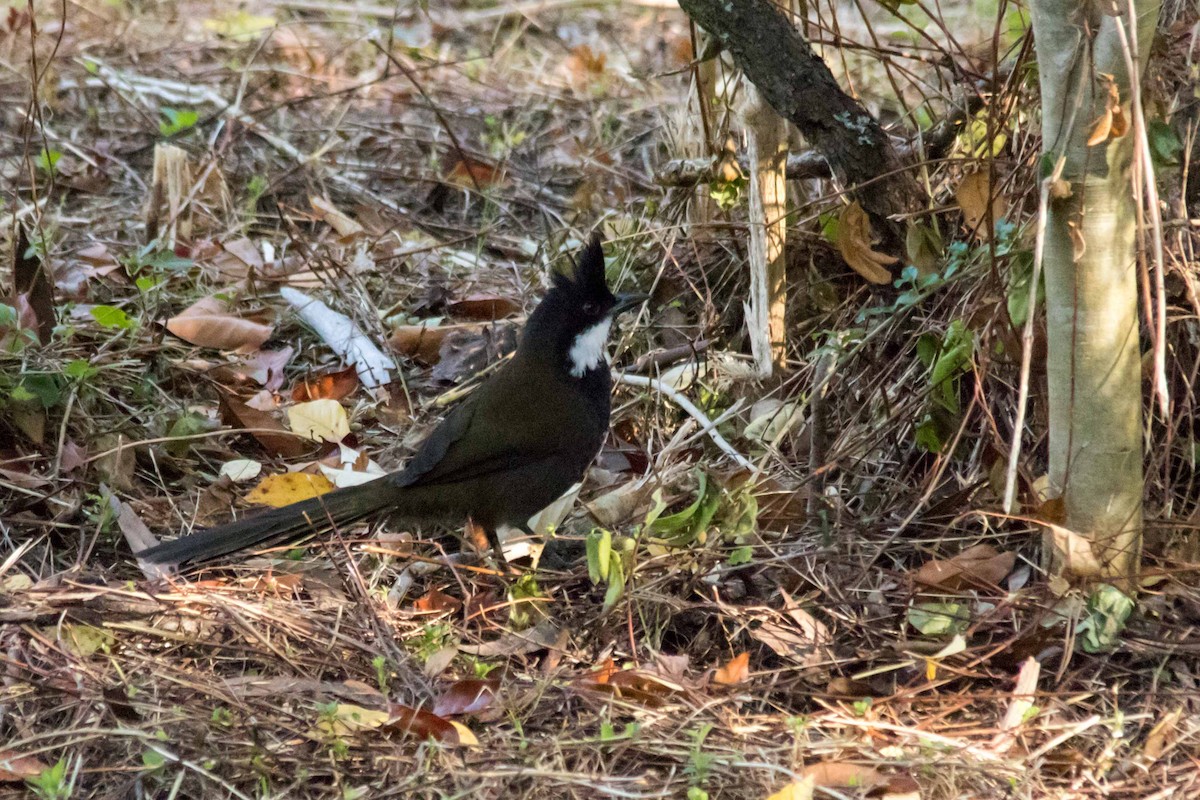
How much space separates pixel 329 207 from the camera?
575 centimetres

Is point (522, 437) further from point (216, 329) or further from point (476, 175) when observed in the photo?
point (476, 175)

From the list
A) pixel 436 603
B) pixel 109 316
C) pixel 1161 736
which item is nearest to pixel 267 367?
pixel 109 316

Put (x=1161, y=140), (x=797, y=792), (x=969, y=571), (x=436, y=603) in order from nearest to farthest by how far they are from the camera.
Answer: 1. (x=797, y=792)
2. (x=1161, y=140)
3. (x=969, y=571)
4. (x=436, y=603)

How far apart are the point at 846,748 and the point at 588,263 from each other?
1851 mm

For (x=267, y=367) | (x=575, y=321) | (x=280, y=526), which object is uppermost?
(x=575, y=321)

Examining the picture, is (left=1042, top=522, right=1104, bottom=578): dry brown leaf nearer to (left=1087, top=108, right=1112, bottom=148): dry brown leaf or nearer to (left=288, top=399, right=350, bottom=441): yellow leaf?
(left=1087, top=108, right=1112, bottom=148): dry brown leaf

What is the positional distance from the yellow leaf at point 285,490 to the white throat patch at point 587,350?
88cm

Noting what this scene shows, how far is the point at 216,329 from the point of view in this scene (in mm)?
4629

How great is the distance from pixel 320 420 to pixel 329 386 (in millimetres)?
351

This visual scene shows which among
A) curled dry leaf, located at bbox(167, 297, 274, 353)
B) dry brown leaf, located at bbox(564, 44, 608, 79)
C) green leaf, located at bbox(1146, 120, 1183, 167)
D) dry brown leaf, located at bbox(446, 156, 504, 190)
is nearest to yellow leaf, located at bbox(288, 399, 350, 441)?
curled dry leaf, located at bbox(167, 297, 274, 353)

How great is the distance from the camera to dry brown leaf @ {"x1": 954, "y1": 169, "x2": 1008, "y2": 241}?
3.47 meters

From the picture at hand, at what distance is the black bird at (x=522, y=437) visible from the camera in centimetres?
366

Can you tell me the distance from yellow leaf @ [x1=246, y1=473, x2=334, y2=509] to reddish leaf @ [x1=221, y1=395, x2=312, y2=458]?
294 mm

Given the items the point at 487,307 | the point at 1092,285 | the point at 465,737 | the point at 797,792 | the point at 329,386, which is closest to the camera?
the point at 797,792
